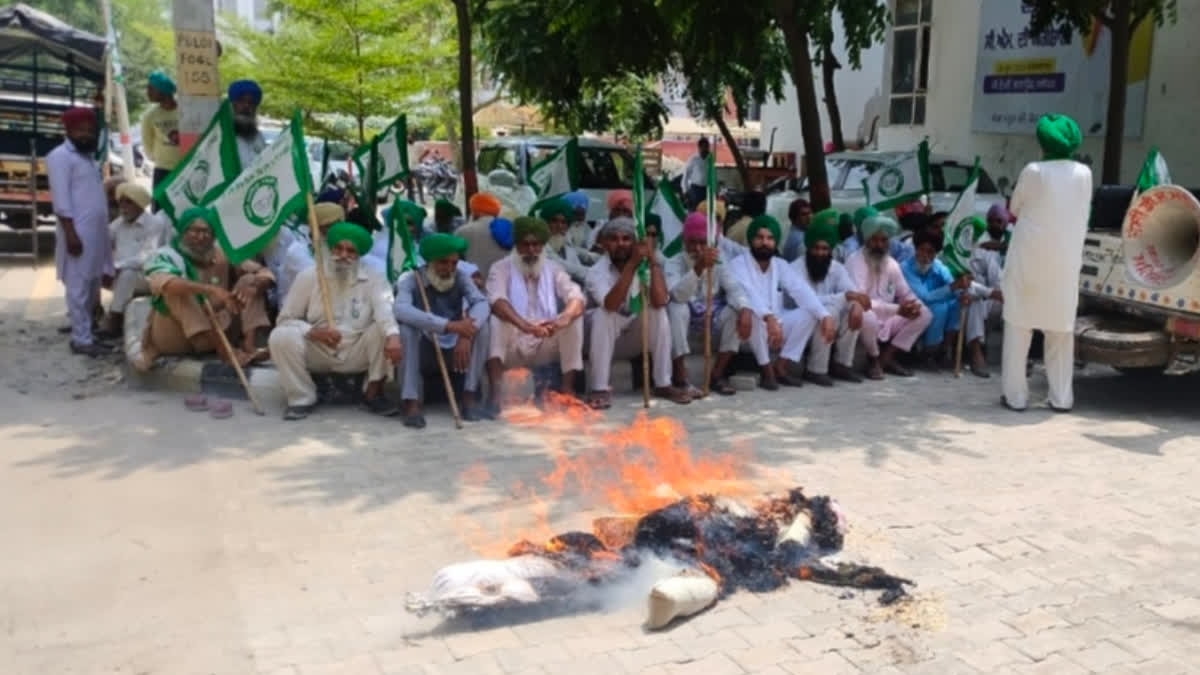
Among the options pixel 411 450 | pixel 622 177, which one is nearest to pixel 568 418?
pixel 411 450

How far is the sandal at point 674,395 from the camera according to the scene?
743cm

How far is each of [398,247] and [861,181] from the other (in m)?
8.33

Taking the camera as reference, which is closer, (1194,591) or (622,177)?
(1194,591)

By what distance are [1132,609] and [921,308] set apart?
14.7 feet

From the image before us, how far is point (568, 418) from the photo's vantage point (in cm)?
691

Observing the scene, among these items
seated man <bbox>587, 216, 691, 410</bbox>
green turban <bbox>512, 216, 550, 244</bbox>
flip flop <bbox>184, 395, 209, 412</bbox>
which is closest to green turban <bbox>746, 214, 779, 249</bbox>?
seated man <bbox>587, 216, 691, 410</bbox>

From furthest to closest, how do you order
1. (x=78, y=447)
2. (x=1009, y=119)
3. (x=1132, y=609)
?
(x=1009, y=119), (x=78, y=447), (x=1132, y=609)

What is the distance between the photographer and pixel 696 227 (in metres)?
7.77

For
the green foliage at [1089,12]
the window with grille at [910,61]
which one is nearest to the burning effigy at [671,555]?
the green foliage at [1089,12]

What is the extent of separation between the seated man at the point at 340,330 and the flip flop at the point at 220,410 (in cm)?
35

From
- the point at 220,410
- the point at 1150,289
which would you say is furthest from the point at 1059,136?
the point at 220,410

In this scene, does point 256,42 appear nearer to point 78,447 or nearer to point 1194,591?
point 78,447

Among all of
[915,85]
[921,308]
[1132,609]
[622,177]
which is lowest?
[1132,609]

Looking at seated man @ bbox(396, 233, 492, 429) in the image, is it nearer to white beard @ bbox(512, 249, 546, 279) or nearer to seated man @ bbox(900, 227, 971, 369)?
white beard @ bbox(512, 249, 546, 279)
